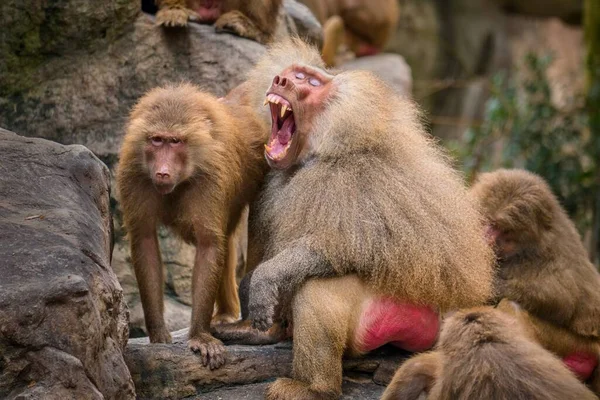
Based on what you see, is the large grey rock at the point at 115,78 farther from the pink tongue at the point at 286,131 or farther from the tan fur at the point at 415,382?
the tan fur at the point at 415,382

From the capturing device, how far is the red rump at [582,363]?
5879 millimetres

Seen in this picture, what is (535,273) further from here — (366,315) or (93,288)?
(93,288)

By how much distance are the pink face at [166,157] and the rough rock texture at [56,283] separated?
0.31 m

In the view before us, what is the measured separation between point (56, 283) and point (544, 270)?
317cm

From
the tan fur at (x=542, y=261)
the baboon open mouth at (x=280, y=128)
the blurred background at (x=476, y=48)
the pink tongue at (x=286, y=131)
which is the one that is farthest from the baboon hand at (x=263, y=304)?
the blurred background at (x=476, y=48)

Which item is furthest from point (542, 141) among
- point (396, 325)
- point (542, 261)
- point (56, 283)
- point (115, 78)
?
point (56, 283)

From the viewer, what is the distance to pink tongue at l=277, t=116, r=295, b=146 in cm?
514

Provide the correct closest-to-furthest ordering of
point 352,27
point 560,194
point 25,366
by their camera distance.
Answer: point 25,366, point 560,194, point 352,27

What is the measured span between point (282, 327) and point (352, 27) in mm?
8366

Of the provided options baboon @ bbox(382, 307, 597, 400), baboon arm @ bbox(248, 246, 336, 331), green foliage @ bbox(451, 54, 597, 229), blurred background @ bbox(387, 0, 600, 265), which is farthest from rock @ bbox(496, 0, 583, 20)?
baboon @ bbox(382, 307, 597, 400)

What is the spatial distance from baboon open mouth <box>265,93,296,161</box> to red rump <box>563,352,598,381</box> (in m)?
2.15

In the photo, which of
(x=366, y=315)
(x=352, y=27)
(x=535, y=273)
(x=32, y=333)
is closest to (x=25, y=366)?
(x=32, y=333)

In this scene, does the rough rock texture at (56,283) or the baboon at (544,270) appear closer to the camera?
the rough rock texture at (56,283)

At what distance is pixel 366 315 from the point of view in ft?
15.6
